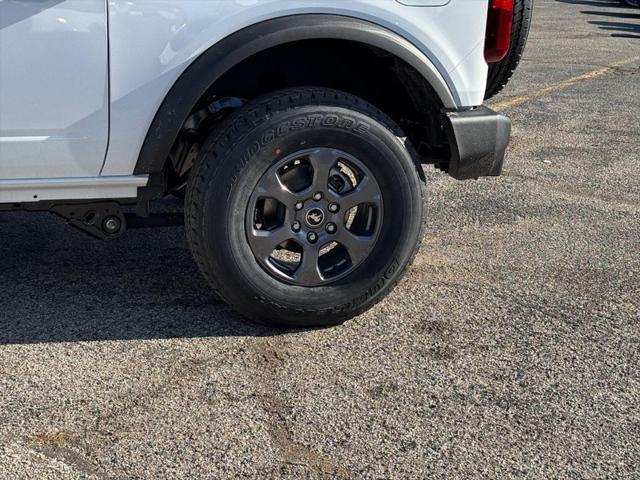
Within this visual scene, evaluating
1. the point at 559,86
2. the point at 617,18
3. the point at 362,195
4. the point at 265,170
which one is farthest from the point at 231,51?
the point at 617,18

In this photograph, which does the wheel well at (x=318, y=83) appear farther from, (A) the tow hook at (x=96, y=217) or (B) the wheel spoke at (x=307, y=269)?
(B) the wheel spoke at (x=307, y=269)

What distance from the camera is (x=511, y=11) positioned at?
153 inches

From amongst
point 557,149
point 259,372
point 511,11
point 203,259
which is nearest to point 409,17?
point 511,11

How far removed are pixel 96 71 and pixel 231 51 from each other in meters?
0.50

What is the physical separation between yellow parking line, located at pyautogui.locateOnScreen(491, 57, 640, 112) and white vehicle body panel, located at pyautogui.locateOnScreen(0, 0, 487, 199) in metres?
5.15

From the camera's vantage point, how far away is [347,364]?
11.7ft

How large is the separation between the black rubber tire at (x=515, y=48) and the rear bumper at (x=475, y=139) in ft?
1.07

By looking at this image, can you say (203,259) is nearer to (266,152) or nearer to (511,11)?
(266,152)

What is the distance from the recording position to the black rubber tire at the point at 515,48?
13.1 feet

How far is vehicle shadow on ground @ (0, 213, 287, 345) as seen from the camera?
151 inches

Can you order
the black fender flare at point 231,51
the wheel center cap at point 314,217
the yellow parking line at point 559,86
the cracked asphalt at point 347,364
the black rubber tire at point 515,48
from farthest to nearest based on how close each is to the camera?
the yellow parking line at point 559,86 → the black rubber tire at point 515,48 → the wheel center cap at point 314,217 → the black fender flare at point 231,51 → the cracked asphalt at point 347,364

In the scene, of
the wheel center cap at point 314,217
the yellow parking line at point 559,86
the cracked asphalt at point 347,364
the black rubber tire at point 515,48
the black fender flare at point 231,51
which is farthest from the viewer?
the yellow parking line at point 559,86

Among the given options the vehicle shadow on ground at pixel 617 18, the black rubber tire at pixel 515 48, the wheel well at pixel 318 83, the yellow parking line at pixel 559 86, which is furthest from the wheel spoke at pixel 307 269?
the vehicle shadow on ground at pixel 617 18

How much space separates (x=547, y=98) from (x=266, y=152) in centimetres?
589
